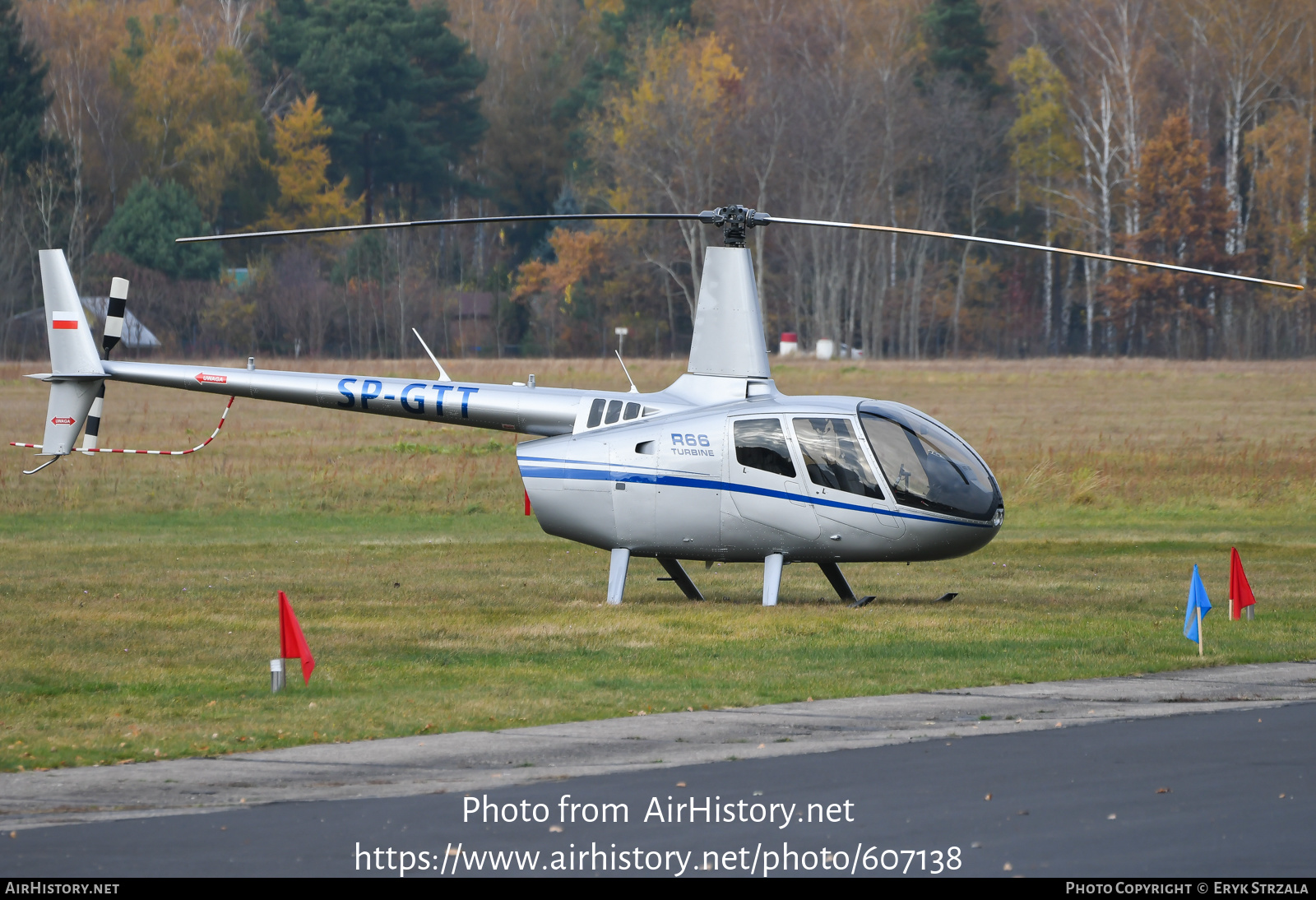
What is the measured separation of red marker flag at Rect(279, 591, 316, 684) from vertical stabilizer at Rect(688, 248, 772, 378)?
20.2 feet

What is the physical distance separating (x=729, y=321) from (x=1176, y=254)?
6719 centimetres

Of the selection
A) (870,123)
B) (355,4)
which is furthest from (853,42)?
(355,4)

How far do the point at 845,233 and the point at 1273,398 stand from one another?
122 feet

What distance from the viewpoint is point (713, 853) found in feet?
25.9

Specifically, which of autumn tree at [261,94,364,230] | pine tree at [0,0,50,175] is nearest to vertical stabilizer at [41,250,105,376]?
pine tree at [0,0,50,175]

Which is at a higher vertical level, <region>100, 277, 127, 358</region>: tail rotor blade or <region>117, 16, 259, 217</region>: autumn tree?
<region>117, 16, 259, 217</region>: autumn tree

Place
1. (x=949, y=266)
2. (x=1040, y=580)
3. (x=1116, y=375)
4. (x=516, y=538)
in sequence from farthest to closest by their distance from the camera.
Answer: (x=949, y=266)
(x=1116, y=375)
(x=516, y=538)
(x=1040, y=580)

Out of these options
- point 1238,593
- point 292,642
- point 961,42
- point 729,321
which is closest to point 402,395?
point 729,321

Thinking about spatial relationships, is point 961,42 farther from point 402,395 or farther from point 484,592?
point 402,395

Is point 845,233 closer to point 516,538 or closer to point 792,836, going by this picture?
point 516,538

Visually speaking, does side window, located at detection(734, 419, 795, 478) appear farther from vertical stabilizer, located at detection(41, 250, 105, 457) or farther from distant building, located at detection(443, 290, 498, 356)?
distant building, located at detection(443, 290, 498, 356)

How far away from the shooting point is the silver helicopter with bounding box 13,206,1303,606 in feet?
54.1

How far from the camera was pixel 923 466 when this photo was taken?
650 inches

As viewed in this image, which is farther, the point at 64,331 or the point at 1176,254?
the point at 1176,254
